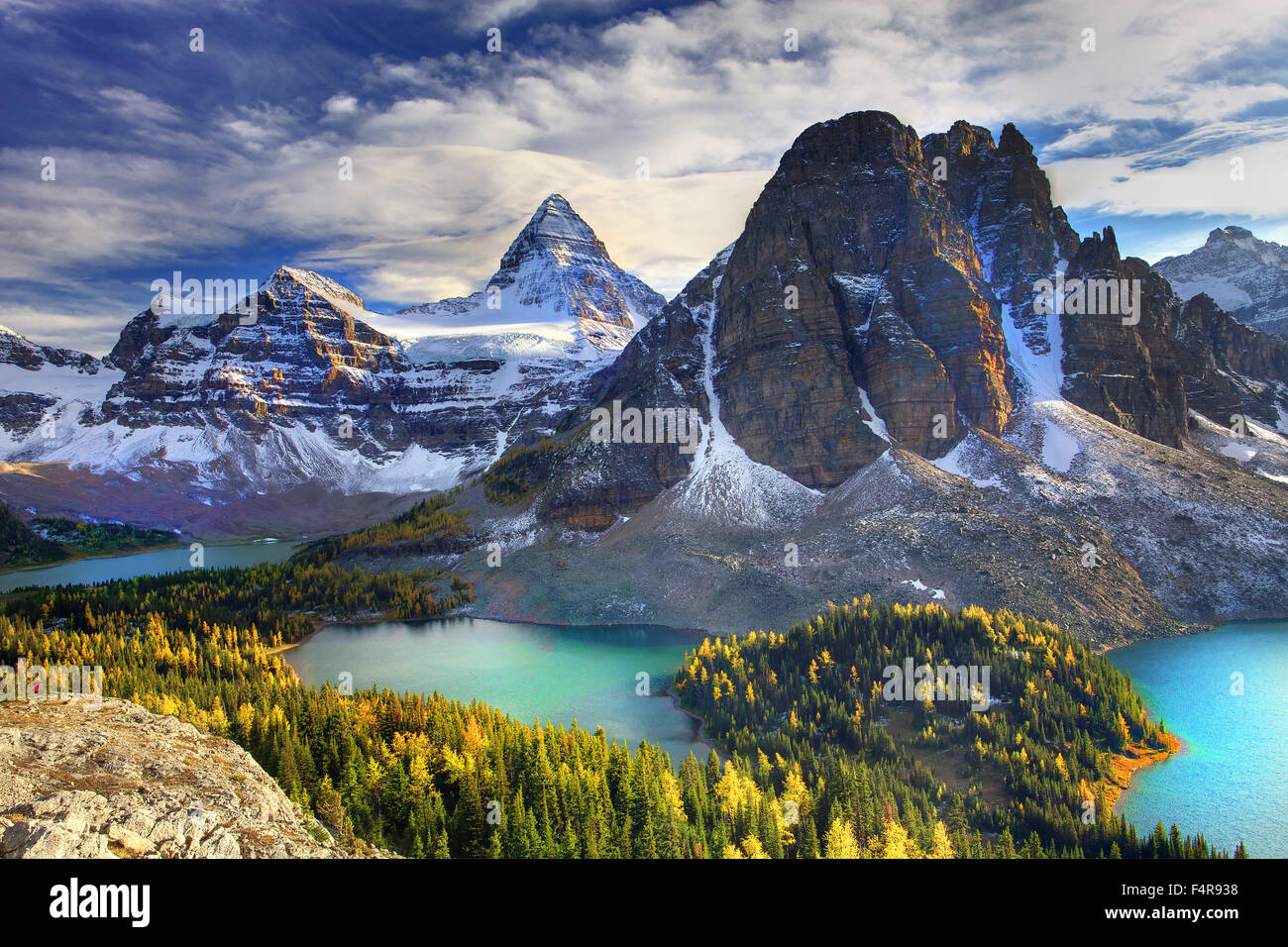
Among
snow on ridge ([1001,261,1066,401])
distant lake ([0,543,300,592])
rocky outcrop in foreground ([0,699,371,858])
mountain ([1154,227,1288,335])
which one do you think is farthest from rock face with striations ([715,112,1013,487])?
mountain ([1154,227,1288,335])

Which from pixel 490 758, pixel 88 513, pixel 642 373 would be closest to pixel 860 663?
pixel 490 758

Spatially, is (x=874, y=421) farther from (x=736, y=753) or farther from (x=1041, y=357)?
(x=736, y=753)

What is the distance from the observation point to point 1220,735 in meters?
40.0

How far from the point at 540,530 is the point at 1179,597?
66.6 meters

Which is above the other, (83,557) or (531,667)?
(83,557)

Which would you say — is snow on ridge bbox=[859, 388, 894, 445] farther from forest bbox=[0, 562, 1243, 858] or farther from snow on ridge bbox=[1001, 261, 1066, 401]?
forest bbox=[0, 562, 1243, 858]

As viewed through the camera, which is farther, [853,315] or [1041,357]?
[1041,357]

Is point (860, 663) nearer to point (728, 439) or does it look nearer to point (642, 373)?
point (728, 439)

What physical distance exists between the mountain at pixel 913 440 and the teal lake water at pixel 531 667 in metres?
5.59

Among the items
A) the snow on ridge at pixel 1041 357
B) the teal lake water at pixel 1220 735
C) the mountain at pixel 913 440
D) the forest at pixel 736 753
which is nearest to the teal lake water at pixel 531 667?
the forest at pixel 736 753

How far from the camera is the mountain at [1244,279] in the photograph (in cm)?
17849

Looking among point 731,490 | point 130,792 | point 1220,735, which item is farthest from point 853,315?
point 130,792

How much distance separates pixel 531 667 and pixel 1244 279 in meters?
218

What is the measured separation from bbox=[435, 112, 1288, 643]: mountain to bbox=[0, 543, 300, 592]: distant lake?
144 feet
